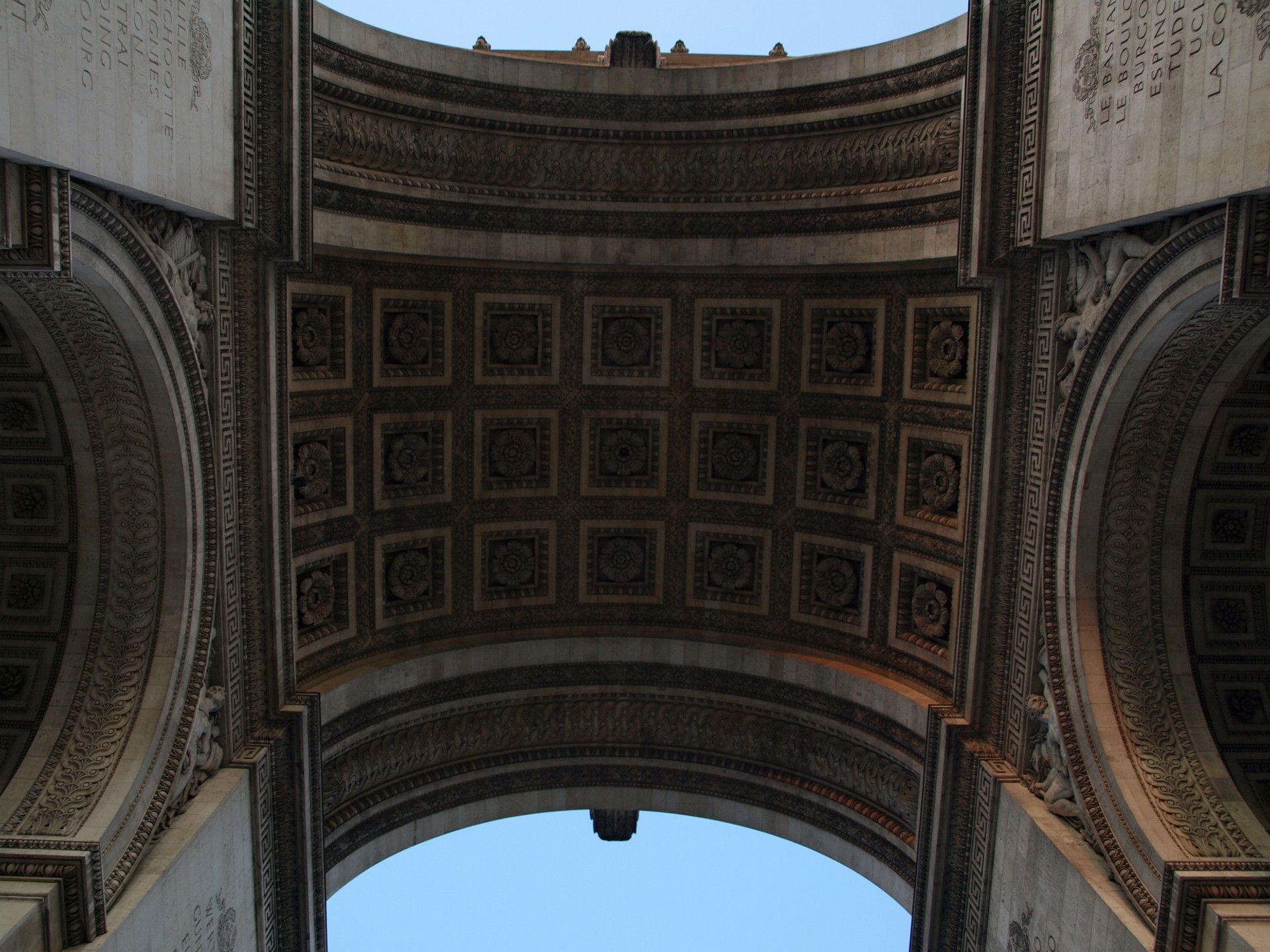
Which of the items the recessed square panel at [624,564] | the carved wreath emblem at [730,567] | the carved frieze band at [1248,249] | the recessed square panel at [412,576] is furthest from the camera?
the recessed square panel at [624,564]

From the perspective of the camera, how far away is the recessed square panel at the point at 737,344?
640 inches

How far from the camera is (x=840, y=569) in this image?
1648cm

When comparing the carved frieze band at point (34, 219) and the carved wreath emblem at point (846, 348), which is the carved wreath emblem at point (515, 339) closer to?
the carved wreath emblem at point (846, 348)

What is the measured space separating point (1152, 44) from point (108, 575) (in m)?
12.7

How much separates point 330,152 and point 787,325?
7.52 metres

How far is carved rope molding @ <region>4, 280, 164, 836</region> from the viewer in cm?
1050

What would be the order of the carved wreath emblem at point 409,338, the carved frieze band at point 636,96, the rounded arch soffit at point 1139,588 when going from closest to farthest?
the rounded arch soffit at point 1139,588
the carved frieze band at point 636,96
the carved wreath emblem at point 409,338

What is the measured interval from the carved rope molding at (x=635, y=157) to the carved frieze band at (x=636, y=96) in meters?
0.43

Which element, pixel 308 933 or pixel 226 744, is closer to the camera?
pixel 226 744

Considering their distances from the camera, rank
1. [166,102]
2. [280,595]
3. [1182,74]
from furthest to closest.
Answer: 1. [280,595]
2. [166,102]
3. [1182,74]

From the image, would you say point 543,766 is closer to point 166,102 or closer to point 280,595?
point 280,595

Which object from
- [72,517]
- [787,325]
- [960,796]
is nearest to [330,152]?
[72,517]

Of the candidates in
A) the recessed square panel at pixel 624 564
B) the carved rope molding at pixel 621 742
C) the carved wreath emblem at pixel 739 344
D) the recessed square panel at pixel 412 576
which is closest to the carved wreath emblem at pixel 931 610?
the carved rope molding at pixel 621 742

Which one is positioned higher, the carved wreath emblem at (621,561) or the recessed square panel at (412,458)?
the recessed square panel at (412,458)
